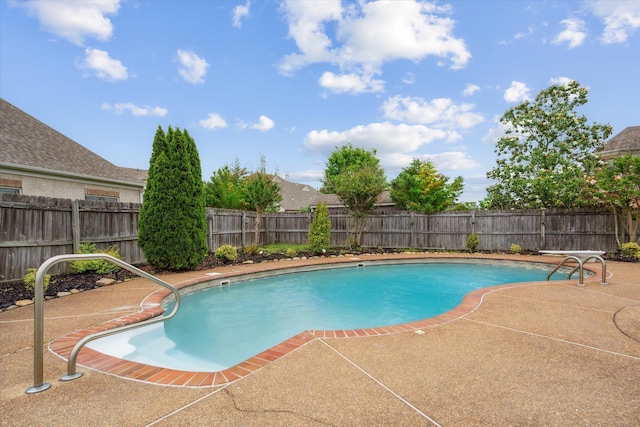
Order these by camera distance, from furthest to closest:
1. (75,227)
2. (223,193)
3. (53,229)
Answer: (223,193) < (75,227) < (53,229)

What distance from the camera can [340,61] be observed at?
47.5 feet

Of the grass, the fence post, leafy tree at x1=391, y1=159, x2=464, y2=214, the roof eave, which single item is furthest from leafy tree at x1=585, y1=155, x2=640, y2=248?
the roof eave

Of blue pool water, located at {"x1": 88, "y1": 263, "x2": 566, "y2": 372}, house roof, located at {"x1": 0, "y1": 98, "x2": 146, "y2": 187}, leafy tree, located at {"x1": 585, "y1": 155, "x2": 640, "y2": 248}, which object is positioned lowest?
blue pool water, located at {"x1": 88, "y1": 263, "x2": 566, "y2": 372}

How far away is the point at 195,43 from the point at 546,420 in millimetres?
13348

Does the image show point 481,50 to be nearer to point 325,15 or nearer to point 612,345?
point 325,15

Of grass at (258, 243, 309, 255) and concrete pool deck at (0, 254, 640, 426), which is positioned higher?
grass at (258, 243, 309, 255)

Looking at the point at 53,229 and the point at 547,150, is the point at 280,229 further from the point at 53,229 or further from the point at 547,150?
the point at 547,150

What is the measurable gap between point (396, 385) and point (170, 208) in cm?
777

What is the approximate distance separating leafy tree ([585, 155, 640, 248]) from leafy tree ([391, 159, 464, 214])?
8.39m

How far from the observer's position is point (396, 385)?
2760 mm

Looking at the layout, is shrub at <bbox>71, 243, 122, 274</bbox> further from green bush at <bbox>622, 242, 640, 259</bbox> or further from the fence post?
green bush at <bbox>622, 242, 640, 259</bbox>

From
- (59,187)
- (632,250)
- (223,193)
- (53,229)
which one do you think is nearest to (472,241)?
(632,250)

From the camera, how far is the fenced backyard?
7.07m

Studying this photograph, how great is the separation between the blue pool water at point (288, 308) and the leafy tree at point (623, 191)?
152 inches
